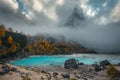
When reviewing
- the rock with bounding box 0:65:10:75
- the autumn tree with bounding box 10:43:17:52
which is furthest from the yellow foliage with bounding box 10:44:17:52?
the rock with bounding box 0:65:10:75

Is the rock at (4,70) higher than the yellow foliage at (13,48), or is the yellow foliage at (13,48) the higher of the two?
the yellow foliage at (13,48)

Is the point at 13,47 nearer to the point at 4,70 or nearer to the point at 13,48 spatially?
the point at 13,48

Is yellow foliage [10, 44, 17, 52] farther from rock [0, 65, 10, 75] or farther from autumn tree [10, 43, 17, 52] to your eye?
rock [0, 65, 10, 75]

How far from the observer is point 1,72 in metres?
56.6

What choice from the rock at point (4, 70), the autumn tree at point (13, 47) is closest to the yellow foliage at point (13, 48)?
the autumn tree at point (13, 47)

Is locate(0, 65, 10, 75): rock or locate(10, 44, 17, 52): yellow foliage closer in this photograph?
locate(0, 65, 10, 75): rock

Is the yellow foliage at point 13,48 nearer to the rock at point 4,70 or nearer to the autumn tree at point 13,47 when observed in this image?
the autumn tree at point 13,47

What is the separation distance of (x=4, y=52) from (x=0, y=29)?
1303 cm

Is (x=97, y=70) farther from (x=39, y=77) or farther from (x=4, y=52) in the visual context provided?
(x=4, y=52)

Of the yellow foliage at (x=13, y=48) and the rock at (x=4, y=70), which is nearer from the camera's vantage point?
the rock at (x=4, y=70)

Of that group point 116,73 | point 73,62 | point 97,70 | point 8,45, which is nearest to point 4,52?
point 8,45

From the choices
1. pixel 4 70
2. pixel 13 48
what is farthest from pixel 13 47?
pixel 4 70

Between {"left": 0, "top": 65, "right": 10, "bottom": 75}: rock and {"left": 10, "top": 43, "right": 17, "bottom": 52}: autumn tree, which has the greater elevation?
{"left": 10, "top": 43, "right": 17, "bottom": 52}: autumn tree

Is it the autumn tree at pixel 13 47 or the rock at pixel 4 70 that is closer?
the rock at pixel 4 70
